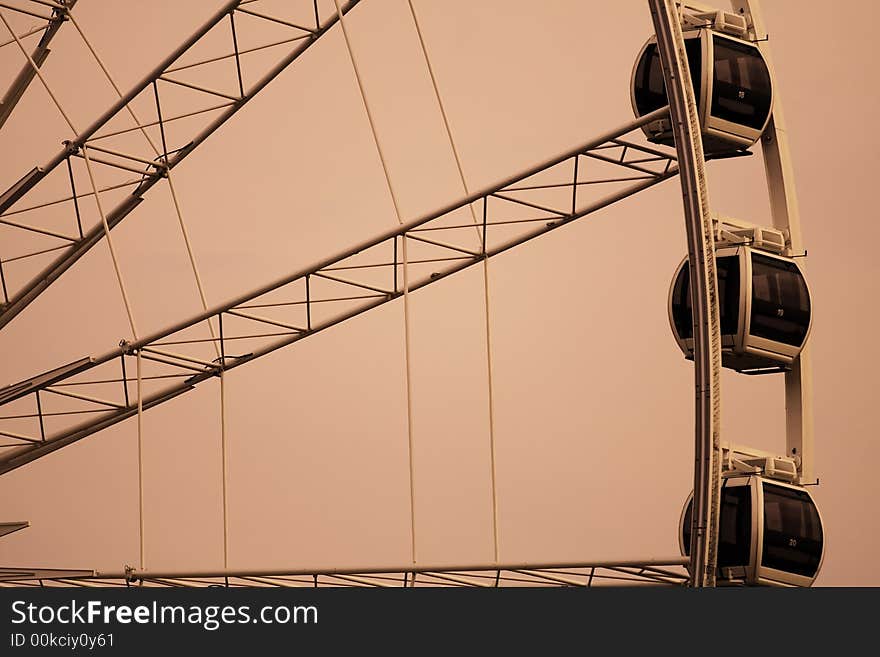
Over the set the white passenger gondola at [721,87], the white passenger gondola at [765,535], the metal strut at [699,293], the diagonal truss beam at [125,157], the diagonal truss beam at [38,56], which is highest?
the diagonal truss beam at [38,56]

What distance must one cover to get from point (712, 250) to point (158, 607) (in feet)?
27.8

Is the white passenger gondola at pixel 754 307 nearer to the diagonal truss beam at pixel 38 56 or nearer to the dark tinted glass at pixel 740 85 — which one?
the dark tinted glass at pixel 740 85

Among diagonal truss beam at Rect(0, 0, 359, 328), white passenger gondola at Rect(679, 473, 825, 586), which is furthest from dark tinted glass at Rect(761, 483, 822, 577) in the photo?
diagonal truss beam at Rect(0, 0, 359, 328)

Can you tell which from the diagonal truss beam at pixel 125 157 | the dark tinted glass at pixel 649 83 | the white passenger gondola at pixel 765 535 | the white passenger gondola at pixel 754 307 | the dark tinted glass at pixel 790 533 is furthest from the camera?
the diagonal truss beam at pixel 125 157

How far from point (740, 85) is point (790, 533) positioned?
17.8ft

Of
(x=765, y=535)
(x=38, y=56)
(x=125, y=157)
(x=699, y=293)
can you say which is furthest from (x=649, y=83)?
(x=38, y=56)

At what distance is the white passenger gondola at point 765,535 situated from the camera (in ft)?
63.5

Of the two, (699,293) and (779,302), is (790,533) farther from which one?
(699,293)

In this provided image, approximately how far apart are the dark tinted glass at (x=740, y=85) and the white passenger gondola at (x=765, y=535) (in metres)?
4.39

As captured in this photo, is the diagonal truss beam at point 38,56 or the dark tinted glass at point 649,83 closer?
the dark tinted glass at point 649,83

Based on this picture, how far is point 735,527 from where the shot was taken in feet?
64.1

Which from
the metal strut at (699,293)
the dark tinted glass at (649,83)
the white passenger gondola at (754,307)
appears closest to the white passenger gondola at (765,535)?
the metal strut at (699,293)

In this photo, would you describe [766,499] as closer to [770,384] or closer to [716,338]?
[716,338]

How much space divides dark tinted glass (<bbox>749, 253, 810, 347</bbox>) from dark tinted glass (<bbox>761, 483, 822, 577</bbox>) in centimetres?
187
